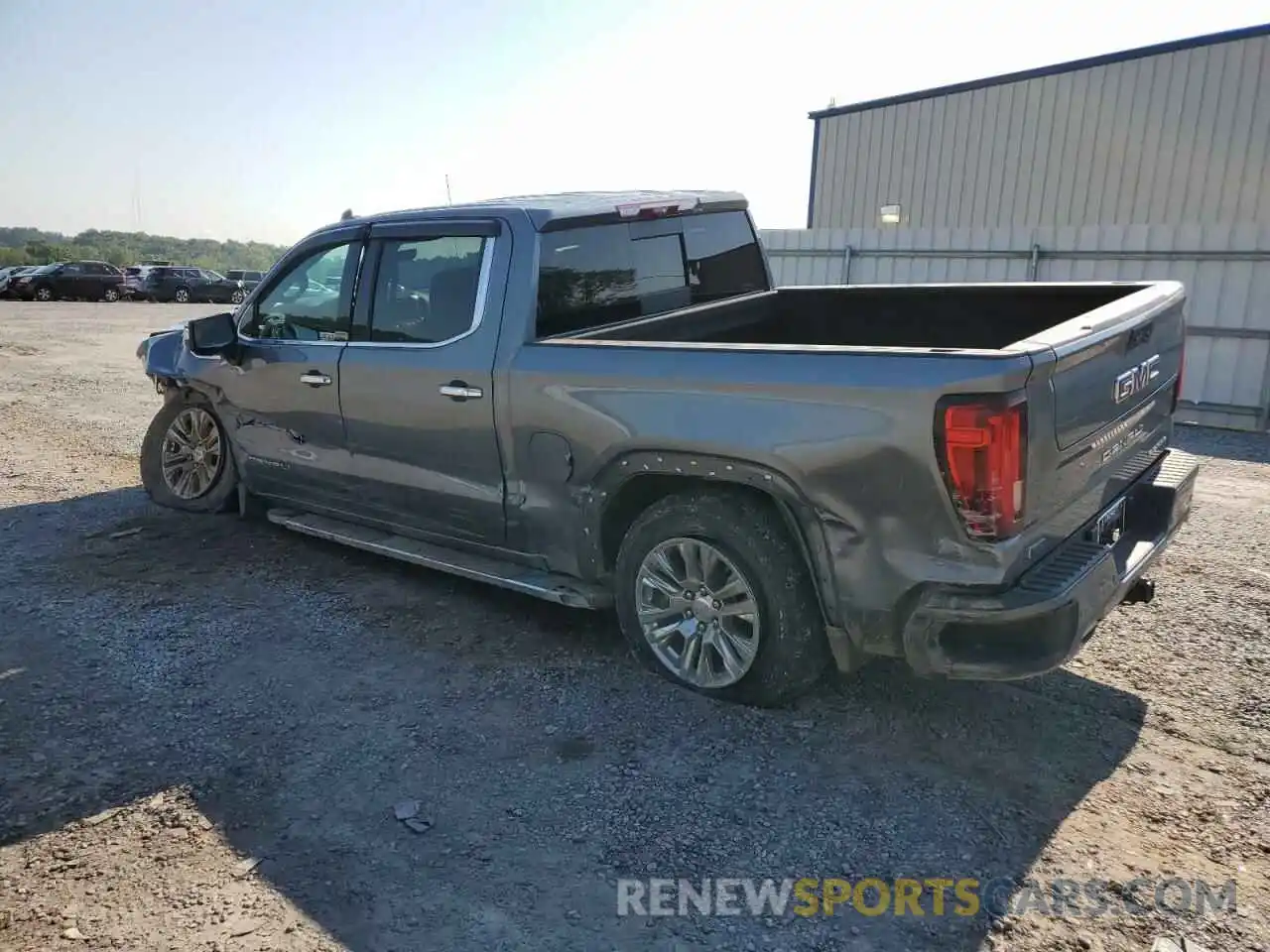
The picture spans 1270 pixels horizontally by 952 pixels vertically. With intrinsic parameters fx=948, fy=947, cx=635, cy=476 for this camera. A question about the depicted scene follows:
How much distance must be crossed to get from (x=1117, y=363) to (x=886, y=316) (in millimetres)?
1792

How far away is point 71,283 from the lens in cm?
3259

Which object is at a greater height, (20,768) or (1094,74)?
(1094,74)

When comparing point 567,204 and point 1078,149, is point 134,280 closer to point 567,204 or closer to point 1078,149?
point 1078,149

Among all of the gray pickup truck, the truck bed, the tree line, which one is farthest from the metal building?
the tree line

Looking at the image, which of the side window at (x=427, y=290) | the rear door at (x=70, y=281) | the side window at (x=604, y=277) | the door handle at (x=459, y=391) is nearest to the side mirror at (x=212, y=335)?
the side window at (x=427, y=290)

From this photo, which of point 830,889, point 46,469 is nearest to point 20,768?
point 830,889

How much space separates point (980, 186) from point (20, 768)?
16.7m

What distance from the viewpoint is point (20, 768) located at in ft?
10.8

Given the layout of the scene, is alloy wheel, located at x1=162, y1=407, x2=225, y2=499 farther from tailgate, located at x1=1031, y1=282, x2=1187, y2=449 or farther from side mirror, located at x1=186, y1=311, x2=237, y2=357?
tailgate, located at x1=1031, y1=282, x2=1187, y2=449

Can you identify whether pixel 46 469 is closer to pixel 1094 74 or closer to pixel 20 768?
pixel 20 768

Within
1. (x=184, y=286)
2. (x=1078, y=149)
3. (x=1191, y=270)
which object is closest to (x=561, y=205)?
(x=1191, y=270)

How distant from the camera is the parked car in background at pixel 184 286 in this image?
112 ft

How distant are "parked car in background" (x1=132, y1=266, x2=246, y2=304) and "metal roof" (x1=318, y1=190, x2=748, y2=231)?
32016 millimetres

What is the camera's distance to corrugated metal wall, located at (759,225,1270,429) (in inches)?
370
